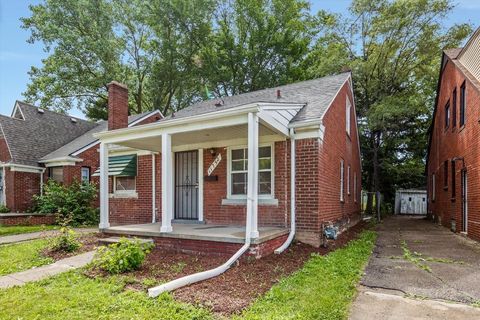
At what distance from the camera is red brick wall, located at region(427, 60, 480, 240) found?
29.6ft

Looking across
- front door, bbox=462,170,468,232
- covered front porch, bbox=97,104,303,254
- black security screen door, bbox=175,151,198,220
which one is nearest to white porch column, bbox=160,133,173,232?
covered front porch, bbox=97,104,303,254

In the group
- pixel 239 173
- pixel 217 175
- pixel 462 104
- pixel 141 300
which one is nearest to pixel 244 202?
pixel 239 173

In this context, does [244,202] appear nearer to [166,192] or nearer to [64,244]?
[166,192]

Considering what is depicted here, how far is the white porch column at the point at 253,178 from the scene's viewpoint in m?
5.91

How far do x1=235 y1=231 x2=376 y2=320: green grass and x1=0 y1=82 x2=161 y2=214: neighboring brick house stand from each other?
1378cm

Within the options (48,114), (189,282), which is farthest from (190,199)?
(48,114)

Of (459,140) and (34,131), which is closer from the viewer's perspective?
(459,140)

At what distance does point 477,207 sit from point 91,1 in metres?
26.9

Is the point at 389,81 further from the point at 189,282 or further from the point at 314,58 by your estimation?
the point at 189,282

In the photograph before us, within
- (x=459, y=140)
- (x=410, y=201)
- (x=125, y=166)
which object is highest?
(x=459, y=140)

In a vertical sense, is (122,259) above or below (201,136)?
below

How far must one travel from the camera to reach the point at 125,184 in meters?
11.1

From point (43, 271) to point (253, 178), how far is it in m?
4.25

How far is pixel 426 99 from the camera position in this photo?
19719mm
